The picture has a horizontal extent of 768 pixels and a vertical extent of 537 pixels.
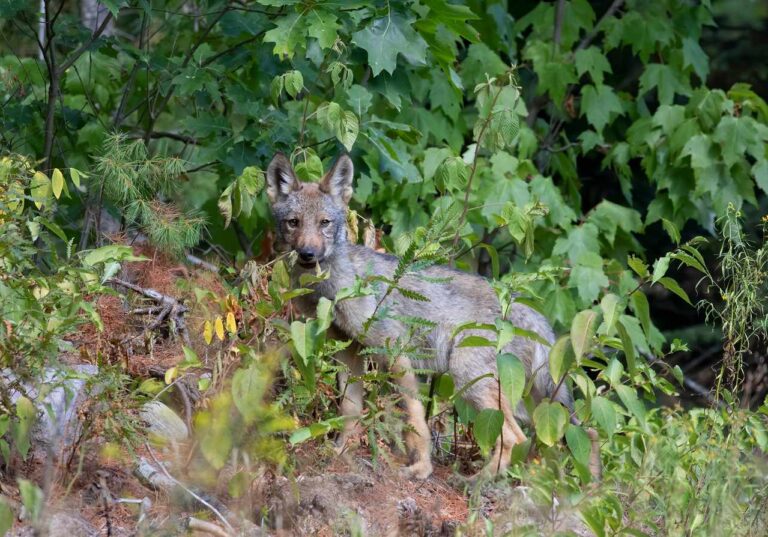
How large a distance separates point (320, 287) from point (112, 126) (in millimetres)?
2299

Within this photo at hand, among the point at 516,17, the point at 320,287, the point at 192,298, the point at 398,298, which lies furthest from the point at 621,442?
the point at 516,17

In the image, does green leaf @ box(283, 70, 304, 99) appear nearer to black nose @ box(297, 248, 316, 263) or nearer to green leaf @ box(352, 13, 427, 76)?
green leaf @ box(352, 13, 427, 76)

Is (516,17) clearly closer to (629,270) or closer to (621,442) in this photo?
(629,270)

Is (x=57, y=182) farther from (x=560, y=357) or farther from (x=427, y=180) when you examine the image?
(x=427, y=180)

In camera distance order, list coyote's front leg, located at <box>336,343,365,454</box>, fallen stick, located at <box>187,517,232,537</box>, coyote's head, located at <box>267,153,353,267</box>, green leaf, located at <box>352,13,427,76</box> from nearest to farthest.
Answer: fallen stick, located at <box>187,517,232,537</box>, coyote's front leg, located at <box>336,343,365,454</box>, green leaf, located at <box>352,13,427,76</box>, coyote's head, located at <box>267,153,353,267</box>

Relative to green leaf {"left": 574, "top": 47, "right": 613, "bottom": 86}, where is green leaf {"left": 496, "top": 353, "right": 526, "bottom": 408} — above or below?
below

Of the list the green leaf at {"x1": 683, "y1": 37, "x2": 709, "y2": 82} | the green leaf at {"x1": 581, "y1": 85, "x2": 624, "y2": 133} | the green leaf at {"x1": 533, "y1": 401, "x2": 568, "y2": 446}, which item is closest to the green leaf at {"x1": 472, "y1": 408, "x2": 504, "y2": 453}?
the green leaf at {"x1": 533, "y1": 401, "x2": 568, "y2": 446}

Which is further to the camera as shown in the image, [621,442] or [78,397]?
[621,442]

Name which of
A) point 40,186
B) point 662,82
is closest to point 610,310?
point 40,186

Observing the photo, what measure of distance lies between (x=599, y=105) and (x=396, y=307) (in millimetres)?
4140

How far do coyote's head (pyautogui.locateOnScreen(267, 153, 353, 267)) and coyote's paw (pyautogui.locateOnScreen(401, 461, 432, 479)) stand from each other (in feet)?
4.79

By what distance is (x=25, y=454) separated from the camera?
471cm

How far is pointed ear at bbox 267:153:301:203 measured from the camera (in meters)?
6.87

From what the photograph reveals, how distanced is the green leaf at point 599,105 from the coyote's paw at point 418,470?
190 inches
